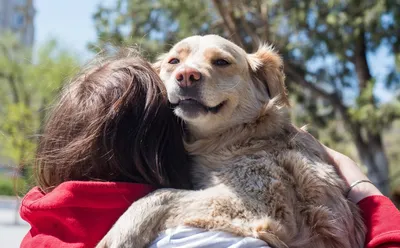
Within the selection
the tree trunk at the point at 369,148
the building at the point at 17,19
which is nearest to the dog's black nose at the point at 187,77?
the tree trunk at the point at 369,148

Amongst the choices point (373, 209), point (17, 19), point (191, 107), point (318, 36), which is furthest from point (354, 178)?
point (17, 19)

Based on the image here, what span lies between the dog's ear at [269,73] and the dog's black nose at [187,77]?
538 mm

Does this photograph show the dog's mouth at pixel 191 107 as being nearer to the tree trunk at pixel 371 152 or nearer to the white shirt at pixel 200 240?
the white shirt at pixel 200 240

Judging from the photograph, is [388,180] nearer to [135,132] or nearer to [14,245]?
[14,245]

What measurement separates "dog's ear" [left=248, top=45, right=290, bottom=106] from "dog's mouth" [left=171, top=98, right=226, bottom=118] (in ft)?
1.57

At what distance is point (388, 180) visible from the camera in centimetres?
1475

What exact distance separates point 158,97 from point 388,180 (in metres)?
13.3

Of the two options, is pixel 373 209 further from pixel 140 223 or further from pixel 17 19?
pixel 17 19

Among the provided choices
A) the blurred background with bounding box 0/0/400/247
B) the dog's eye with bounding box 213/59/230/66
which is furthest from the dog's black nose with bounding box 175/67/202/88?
the blurred background with bounding box 0/0/400/247

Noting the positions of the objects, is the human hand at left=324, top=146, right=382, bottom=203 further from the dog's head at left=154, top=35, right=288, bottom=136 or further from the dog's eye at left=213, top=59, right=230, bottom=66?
the dog's eye at left=213, top=59, right=230, bottom=66

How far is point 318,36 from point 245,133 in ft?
35.1

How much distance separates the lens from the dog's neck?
9.05 feet

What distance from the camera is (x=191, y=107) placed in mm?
2668

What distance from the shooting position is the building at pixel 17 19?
1825 inches
